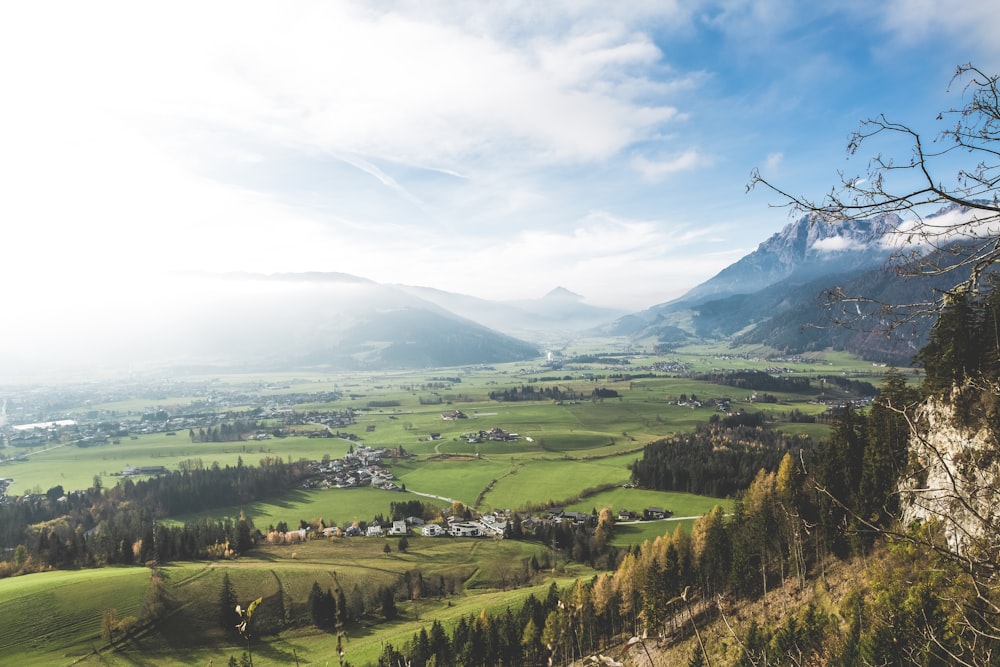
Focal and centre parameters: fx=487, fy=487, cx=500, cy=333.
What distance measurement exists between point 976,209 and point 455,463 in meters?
110

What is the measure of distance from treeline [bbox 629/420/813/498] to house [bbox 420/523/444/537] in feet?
118

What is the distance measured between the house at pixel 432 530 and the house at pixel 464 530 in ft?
5.41

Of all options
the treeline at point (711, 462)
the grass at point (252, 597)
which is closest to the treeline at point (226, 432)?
the grass at point (252, 597)

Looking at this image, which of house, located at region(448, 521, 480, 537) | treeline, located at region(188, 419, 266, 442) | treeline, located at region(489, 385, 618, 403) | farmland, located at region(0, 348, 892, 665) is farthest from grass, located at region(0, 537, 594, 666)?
treeline, located at region(489, 385, 618, 403)

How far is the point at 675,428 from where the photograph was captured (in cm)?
12794

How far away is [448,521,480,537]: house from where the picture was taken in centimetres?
7512

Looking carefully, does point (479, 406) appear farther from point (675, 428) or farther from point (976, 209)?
point (976, 209)

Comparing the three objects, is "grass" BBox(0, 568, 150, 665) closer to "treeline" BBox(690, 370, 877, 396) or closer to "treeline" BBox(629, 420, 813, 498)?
"treeline" BBox(629, 420, 813, 498)

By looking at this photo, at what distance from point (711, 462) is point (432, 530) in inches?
1935

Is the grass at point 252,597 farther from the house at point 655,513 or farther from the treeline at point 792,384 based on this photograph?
the treeline at point 792,384

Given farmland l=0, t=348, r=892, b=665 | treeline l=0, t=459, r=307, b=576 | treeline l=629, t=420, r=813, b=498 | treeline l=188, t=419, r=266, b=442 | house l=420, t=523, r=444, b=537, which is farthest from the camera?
treeline l=188, t=419, r=266, b=442

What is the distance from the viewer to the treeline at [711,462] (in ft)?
262

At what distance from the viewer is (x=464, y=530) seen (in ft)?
249

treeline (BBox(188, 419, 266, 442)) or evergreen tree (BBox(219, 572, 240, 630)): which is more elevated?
treeline (BBox(188, 419, 266, 442))
